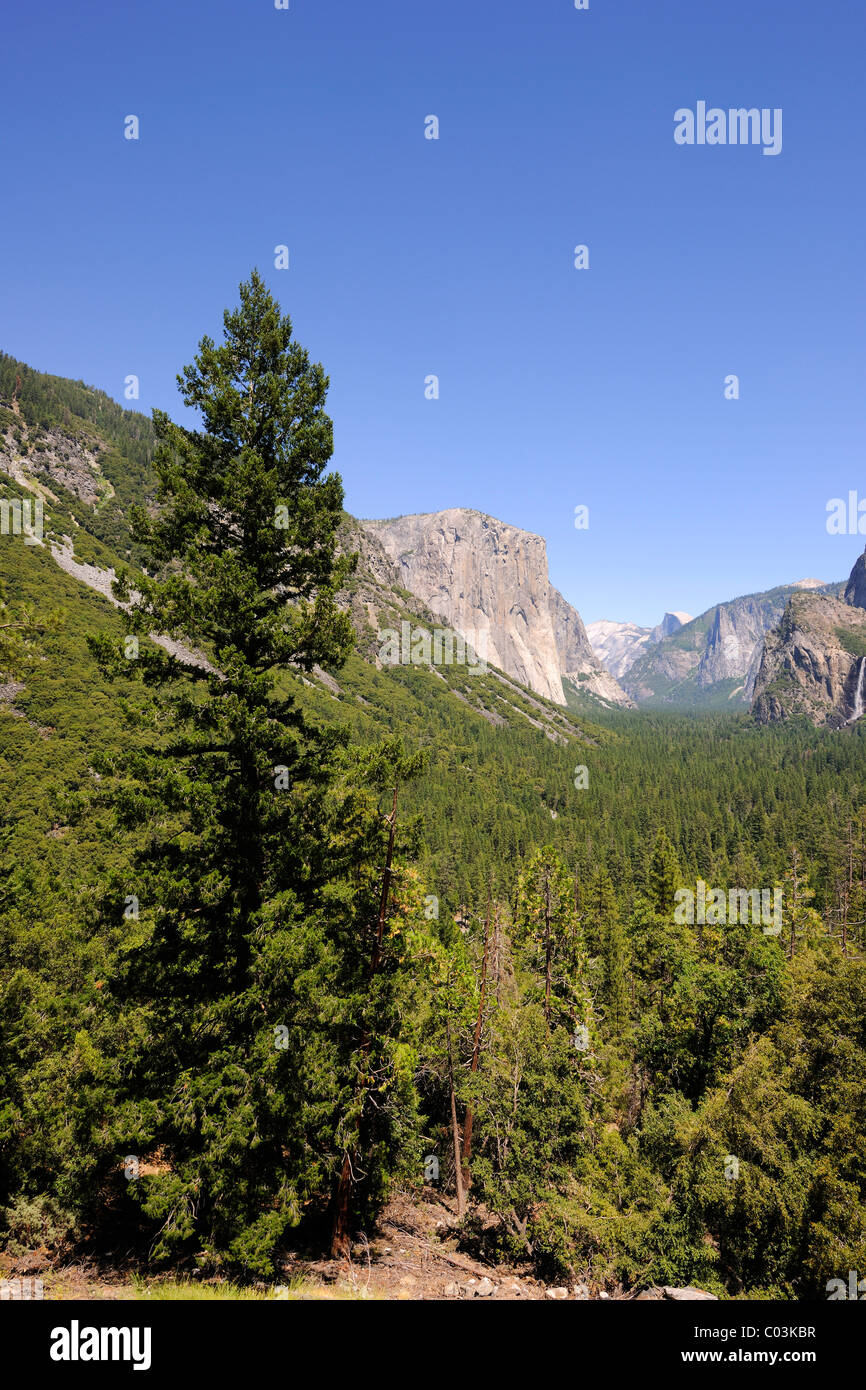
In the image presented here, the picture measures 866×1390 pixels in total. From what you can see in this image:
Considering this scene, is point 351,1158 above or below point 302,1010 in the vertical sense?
below

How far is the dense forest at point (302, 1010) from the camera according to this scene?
32.2 ft

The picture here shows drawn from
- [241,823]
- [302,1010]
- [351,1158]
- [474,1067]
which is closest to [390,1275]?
[351,1158]

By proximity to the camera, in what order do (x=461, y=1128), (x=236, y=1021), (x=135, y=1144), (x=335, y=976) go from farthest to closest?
(x=461, y=1128), (x=335, y=976), (x=236, y=1021), (x=135, y=1144)

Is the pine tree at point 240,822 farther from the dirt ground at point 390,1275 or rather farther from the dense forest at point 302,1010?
the dirt ground at point 390,1275

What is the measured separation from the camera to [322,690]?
143m

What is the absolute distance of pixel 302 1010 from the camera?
1081cm

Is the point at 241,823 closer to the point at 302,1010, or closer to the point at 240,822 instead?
the point at 240,822

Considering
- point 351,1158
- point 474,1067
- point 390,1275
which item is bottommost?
point 390,1275

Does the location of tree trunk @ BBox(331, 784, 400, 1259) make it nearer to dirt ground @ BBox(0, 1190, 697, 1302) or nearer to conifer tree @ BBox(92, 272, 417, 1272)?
dirt ground @ BBox(0, 1190, 697, 1302)

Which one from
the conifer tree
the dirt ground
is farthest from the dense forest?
the dirt ground

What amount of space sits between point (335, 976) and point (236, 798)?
4515 mm

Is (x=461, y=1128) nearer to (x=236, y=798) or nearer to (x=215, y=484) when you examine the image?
(x=236, y=798)

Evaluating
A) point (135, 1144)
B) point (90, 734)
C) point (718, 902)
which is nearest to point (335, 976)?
point (135, 1144)
